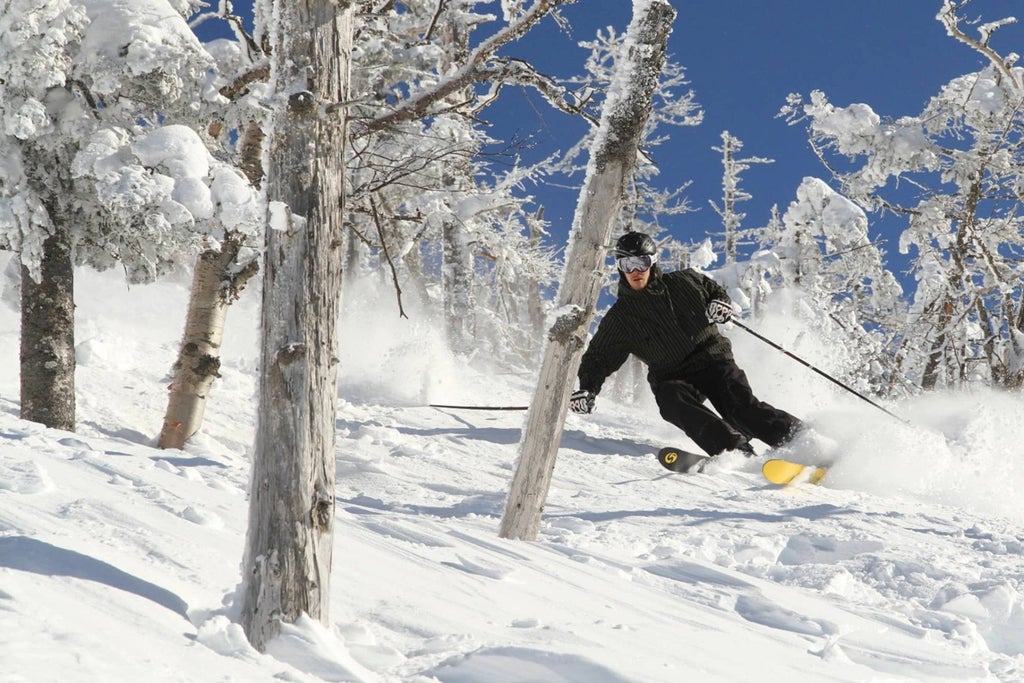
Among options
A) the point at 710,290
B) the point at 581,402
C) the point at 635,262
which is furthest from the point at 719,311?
the point at 581,402

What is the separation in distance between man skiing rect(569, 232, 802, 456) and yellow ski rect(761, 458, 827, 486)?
0.40 m

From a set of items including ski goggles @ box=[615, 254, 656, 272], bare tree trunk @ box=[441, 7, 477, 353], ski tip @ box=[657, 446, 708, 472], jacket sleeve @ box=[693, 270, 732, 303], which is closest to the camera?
ski goggles @ box=[615, 254, 656, 272]

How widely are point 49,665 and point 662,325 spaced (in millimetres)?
5836

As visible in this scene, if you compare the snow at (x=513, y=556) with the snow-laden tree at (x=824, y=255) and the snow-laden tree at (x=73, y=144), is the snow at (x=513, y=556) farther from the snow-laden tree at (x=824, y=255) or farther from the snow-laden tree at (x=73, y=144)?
the snow-laden tree at (x=824, y=255)

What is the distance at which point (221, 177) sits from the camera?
24.8 ft

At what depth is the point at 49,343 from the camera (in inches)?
303

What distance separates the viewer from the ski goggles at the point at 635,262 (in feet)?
22.4

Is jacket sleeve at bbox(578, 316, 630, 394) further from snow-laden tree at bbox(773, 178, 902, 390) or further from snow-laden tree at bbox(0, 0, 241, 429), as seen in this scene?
snow-laden tree at bbox(773, 178, 902, 390)

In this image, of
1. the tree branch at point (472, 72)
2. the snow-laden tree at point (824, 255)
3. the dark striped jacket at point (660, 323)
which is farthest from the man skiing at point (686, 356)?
the snow-laden tree at point (824, 255)

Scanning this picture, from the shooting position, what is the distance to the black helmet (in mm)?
6641

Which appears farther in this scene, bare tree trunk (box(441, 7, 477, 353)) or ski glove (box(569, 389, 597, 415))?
bare tree trunk (box(441, 7, 477, 353))

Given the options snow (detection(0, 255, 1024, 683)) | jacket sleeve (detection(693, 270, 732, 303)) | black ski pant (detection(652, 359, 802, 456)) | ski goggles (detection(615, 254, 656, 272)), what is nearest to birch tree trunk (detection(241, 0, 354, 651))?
snow (detection(0, 255, 1024, 683))

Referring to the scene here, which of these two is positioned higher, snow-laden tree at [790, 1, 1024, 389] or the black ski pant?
snow-laden tree at [790, 1, 1024, 389]

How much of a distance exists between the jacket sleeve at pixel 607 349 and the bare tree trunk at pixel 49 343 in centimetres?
461
